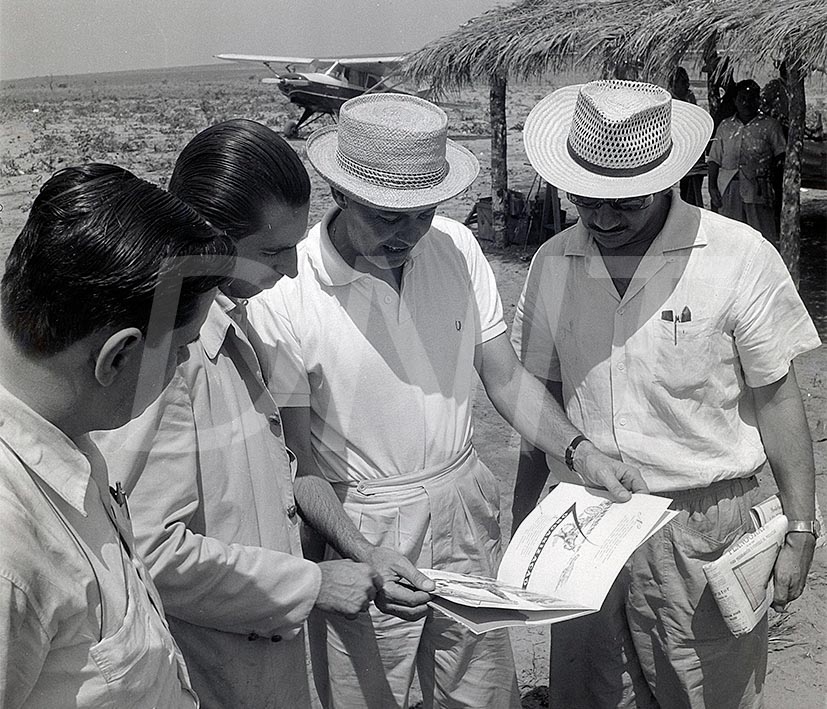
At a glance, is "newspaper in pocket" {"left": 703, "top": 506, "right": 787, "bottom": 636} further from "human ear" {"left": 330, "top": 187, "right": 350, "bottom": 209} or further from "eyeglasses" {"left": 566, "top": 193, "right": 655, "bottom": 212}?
"human ear" {"left": 330, "top": 187, "right": 350, "bottom": 209}

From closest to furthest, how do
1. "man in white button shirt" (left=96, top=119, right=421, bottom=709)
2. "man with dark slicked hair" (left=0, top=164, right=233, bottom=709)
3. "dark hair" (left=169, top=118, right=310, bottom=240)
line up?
"man with dark slicked hair" (left=0, top=164, right=233, bottom=709) → "man in white button shirt" (left=96, top=119, right=421, bottom=709) → "dark hair" (left=169, top=118, right=310, bottom=240)

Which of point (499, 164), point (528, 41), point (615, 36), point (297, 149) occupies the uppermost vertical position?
point (615, 36)

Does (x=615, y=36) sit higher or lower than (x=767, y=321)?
lower

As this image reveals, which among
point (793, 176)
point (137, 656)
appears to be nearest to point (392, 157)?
point (137, 656)

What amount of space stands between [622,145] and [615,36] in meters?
5.90

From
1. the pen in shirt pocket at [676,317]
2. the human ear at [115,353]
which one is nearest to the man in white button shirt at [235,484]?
the human ear at [115,353]

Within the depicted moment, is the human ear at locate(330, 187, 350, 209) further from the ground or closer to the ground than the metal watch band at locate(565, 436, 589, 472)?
further from the ground

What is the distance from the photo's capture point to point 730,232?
195 centimetres

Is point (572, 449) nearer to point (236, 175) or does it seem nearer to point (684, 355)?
point (684, 355)

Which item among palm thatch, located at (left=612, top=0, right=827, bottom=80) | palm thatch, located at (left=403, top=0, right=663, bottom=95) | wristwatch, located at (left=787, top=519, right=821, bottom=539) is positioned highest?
wristwatch, located at (left=787, top=519, right=821, bottom=539)

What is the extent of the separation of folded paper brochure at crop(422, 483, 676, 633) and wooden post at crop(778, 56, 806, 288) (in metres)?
5.74

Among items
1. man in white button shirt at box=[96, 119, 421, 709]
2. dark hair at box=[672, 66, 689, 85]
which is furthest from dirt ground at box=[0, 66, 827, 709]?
dark hair at box=[672, 66, 689, 85]

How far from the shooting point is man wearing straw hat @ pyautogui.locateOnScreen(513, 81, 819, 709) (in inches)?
75.5

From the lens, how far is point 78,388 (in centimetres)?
101
